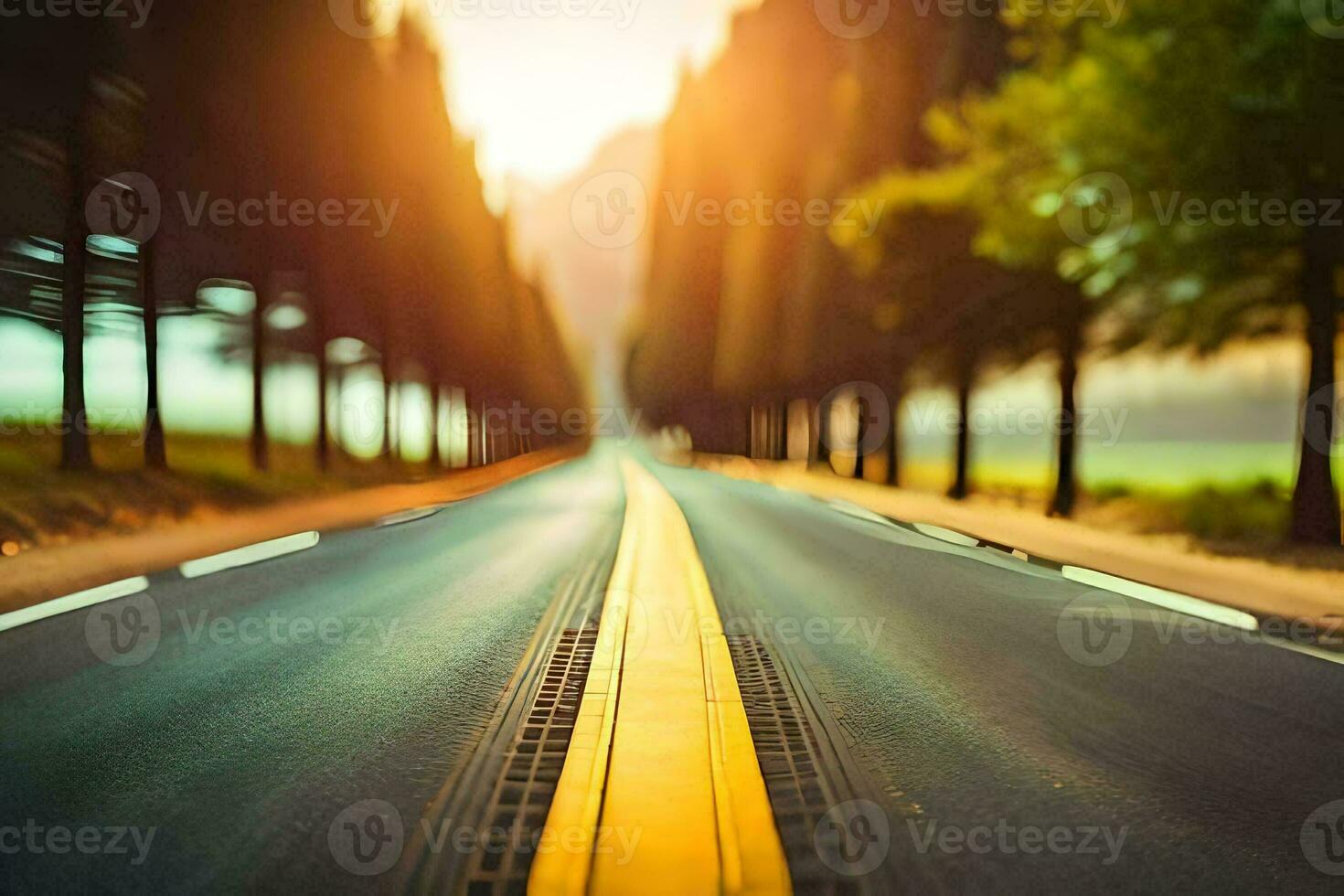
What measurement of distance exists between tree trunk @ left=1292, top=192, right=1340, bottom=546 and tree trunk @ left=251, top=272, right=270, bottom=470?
2158cm

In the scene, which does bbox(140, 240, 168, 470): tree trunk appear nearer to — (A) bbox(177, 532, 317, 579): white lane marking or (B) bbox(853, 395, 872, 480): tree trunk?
(A) bbox(177, 532, 317, 579): white lane marking

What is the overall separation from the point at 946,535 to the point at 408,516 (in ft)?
33.4

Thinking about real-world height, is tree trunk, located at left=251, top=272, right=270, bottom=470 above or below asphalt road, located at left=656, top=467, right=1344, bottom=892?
above

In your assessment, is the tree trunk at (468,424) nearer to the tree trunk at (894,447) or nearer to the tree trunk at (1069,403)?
the tree trunk at (894,447)

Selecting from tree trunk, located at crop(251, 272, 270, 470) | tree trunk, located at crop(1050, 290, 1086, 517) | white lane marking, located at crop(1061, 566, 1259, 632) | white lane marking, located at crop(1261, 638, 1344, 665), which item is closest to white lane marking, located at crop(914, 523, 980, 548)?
white lane marking, located at crop(1061, 566, 1259, 632)

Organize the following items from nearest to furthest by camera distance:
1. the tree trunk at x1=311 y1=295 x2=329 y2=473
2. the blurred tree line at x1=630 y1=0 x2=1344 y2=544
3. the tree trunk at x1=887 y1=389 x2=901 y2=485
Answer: the blurred tree line at x1=630 y1=0 x2=1344 y2=544 → the tree trunk at x1=311 y1=295 x2=329 y2=473 → the tree trunk at x1=887 y1=389 x2=901 y2=485

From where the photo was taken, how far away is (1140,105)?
12180mm

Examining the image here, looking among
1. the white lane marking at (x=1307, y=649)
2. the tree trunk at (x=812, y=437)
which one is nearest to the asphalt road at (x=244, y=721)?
the white lane marking at (x=1307, y=649)

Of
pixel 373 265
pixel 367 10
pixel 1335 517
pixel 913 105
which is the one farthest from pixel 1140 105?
pixel 373 265

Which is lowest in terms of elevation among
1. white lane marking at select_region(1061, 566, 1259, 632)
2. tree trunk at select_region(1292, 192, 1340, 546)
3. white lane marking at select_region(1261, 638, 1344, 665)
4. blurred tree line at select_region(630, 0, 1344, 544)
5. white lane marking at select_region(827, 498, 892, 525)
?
white lane marking at select_region(827, 498, 892, 525)

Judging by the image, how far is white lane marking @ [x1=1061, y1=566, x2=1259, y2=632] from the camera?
24.7 ft

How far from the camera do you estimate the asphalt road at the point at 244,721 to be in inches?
125

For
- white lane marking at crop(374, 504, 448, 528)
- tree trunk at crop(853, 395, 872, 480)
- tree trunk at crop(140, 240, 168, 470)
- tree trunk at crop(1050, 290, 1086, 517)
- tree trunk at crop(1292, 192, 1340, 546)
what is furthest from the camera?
tree trunk at crop(853, 395, 872, 480)

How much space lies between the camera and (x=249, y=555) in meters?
11.3
